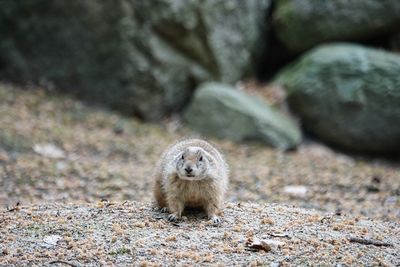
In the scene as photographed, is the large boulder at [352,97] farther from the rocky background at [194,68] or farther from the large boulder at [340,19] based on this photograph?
the large boulder at [340,19]

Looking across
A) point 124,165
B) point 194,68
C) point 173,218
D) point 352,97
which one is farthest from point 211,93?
point 173,218

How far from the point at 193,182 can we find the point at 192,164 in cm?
25

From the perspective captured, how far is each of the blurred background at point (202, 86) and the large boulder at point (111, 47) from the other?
2 cm

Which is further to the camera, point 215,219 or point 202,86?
point 202,86

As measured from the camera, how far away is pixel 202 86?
11.5 m

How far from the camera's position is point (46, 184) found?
8.01 metres

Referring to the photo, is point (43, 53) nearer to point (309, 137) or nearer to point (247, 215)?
point (309, 137)

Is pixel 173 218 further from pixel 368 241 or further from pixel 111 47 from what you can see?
pixel 111 47

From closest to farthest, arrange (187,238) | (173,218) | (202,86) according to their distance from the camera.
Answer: (187,238) → (173,218) → (202,86)

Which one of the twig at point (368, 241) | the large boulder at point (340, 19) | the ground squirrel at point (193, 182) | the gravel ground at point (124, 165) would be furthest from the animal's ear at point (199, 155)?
the large boulder at point (340, 19)

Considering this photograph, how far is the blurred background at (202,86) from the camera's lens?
32.7 feet

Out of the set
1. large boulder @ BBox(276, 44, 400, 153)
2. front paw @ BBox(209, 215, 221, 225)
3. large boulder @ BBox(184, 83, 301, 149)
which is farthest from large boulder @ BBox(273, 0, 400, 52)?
front paw @ BBox(209, 215, 221, 225)

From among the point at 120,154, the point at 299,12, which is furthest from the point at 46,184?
the point at 299,12

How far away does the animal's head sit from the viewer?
16.8ft
